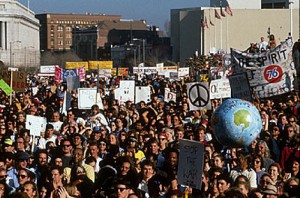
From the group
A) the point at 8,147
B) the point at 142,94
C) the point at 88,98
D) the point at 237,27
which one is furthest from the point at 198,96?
the point at 237,27

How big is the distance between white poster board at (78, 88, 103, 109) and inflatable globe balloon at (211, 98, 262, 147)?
33.2 ft

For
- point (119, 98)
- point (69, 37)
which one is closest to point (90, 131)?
point (119, 98)

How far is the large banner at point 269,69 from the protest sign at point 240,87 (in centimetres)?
62

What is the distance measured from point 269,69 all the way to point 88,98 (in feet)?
20.1

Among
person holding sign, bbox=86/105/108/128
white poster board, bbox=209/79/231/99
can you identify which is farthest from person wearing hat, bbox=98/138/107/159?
white poster board, bbox=209/79/231/99

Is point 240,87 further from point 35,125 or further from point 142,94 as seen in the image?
point 142,94

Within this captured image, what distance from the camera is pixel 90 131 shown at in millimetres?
14695

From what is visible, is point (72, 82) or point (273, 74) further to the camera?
point (72, 82)

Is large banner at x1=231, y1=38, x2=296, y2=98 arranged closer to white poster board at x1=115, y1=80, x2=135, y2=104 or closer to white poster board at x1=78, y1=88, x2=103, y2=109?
white poster board at x1=78, y1=88, x2=103, y2=109

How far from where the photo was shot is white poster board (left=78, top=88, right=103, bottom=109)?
20.3 m

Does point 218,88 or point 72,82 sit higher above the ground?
point 72,82

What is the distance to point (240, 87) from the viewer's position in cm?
1398

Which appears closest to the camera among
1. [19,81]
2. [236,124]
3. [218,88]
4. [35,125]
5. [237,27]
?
[236,124]

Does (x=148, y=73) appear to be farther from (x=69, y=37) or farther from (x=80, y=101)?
(x=69, y=37)
